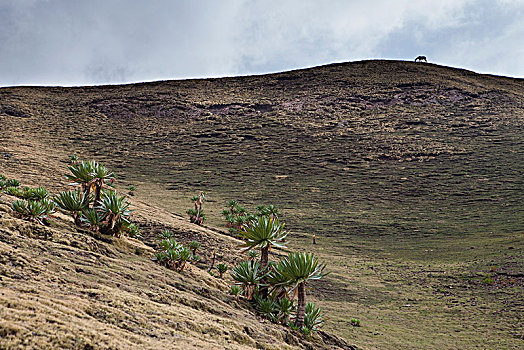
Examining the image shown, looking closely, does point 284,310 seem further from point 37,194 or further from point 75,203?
point 37,194

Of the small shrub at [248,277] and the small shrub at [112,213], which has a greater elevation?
the small shrub at [112,213]

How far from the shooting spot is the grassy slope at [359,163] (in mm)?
17703

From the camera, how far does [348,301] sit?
17469 mm

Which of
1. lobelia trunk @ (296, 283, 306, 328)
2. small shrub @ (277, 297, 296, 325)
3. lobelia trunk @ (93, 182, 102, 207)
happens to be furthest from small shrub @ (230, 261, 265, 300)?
lobelia trunk @ (93, 182, 102, 207)

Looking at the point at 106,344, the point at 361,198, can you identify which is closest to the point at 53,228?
the point at 106,344

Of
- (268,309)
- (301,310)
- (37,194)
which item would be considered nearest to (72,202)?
(37,194)

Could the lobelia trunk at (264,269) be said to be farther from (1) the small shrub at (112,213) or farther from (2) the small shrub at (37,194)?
(2) the small shrub at (37,194)

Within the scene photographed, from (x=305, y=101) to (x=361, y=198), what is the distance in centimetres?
3440

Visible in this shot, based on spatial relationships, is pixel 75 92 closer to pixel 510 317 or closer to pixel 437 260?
pixel 437 260

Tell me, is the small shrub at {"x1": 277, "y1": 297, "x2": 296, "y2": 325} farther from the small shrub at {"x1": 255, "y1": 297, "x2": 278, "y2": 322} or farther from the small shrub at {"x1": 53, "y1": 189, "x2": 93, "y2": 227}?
the small shrub at {"x1": 53, "y1": 189, "x2": 93, "y2": 227}

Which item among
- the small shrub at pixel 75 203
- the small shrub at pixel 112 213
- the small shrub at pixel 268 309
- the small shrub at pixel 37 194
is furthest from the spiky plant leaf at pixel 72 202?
the small shrub at pixel 268 309

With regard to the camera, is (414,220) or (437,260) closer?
(437,260)

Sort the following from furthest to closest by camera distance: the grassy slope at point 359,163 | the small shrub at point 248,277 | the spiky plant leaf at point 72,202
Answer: the grassy slope at point 359,163 < the spiky plant leaf at point 72,202 < the small shrub at point 248,277

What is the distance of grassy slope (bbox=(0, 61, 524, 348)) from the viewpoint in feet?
58.1
